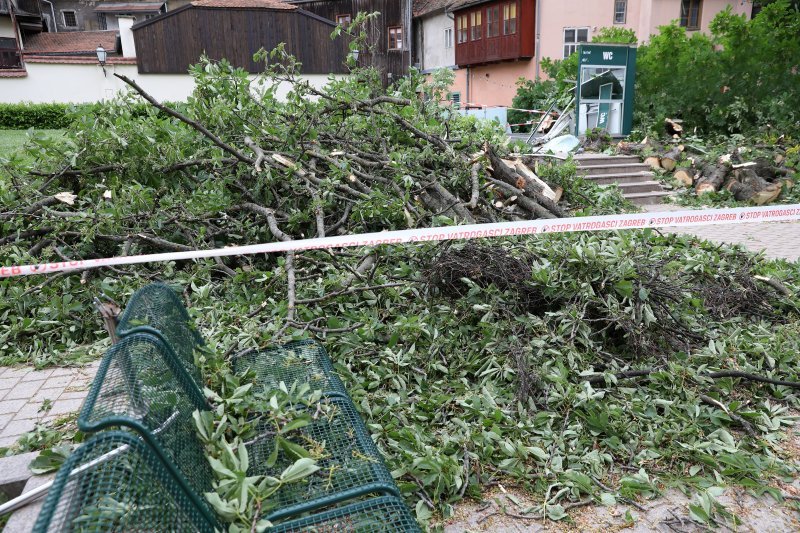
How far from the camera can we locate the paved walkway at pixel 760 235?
7523 mm

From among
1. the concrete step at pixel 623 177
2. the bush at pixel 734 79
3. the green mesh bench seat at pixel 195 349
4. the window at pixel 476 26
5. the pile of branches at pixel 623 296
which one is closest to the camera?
the green mesh bench seat at pixel 195 349

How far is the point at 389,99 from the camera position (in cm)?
692

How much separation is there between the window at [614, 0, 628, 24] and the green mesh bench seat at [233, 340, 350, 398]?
107 feet

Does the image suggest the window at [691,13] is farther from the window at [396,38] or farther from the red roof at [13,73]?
the red roof at [13,73]

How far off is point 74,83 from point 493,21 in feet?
75.6

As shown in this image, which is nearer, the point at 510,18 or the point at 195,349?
the point at 195,349

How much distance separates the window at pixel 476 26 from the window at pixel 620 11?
7338 millimetres

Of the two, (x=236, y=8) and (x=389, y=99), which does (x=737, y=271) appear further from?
(x=236, y=8)

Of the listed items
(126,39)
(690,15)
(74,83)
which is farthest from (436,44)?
(74,83)

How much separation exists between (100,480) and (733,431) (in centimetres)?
320

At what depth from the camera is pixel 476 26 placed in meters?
35.0

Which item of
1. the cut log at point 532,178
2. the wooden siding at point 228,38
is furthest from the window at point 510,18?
the cut log at point 532,178

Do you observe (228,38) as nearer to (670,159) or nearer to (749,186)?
(670,159)

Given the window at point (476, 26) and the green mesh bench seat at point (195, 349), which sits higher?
the window at point (476, 26)
